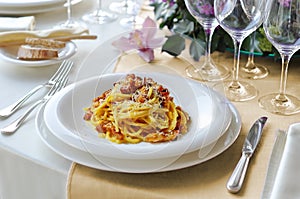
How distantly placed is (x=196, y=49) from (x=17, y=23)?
461 mm

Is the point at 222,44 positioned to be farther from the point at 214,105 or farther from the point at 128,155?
the point at 128,155

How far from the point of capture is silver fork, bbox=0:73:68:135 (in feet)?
3.63

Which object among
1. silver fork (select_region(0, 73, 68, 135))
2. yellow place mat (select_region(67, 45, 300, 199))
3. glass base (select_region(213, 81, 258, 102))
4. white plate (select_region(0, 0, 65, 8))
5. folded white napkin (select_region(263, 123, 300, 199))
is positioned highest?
folded white napkin (select_region(263, 123, 300, 199))

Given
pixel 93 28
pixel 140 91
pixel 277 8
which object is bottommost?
pixel 93 28

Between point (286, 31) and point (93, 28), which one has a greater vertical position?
point (286, 31)

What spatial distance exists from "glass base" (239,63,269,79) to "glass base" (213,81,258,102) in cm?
4

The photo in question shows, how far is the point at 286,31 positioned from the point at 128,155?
39 cm

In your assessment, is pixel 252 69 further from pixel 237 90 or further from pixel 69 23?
pixel 69 23

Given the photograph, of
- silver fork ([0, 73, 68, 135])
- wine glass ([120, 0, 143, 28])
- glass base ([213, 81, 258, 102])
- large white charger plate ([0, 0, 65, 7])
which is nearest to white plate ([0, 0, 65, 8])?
large white charger plate ([0, 0, 65, 7])

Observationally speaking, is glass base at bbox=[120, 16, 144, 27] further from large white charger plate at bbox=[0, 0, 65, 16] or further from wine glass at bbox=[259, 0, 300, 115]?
wine glass at bbox=[259, 0, 300, 115]

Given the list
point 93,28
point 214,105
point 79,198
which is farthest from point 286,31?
point 93,28

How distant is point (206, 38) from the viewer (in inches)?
53.0

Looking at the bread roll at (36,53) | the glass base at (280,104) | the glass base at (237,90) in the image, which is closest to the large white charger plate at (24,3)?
the bread roll at (36,53)

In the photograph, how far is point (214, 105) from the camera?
3.60ft
